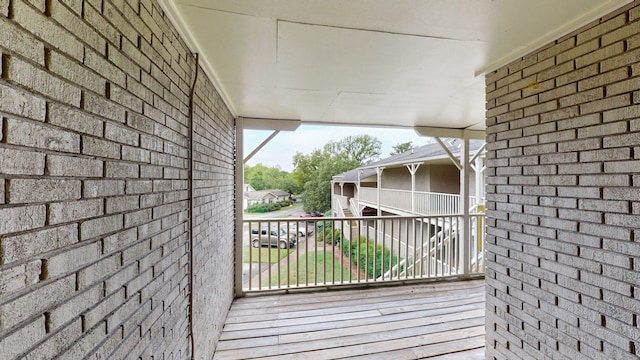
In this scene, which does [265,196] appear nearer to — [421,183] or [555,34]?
[421,183]

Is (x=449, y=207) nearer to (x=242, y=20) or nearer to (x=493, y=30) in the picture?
(x=493, y=30)

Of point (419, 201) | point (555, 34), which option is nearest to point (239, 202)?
point (555, 34)

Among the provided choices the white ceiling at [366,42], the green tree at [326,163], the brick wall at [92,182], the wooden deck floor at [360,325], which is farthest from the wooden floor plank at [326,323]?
the green tree at [326,163]

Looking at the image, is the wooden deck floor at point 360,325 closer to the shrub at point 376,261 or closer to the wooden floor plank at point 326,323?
the wooden floor plank at point 326,323

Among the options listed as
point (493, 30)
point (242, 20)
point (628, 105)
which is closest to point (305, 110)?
point (242, 20)

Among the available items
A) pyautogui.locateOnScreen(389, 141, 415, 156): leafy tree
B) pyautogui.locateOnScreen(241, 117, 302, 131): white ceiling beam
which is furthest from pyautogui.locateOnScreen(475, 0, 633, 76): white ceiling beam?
pyautogui.locateOnScreen(389, 141, 415, 156): leafy tree

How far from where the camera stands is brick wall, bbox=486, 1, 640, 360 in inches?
49.8

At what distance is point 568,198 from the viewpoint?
1.50m

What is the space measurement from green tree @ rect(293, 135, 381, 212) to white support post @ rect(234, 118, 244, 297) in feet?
39.6

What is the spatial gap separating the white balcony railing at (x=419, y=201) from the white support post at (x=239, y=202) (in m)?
5.45

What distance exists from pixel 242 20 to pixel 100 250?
49.6 inches

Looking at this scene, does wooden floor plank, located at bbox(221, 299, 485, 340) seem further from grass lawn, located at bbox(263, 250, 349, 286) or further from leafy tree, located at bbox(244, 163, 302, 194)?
leafy tree, located at bbox(244, 163, 302, 194)

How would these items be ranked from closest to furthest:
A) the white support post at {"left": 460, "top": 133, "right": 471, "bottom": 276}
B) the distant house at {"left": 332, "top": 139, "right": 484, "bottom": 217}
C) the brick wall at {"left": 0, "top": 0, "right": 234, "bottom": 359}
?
the brick wall at {"left": 0, "top": 0, "right": 234, "bottom": 359} → the white support post at {"left": 460, "top": 133, "right": 471, "bottom": 276} → the distant house at {"left": 332, "top": 139, "right": 484, "bottom": 217}

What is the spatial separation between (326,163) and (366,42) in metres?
16.5
